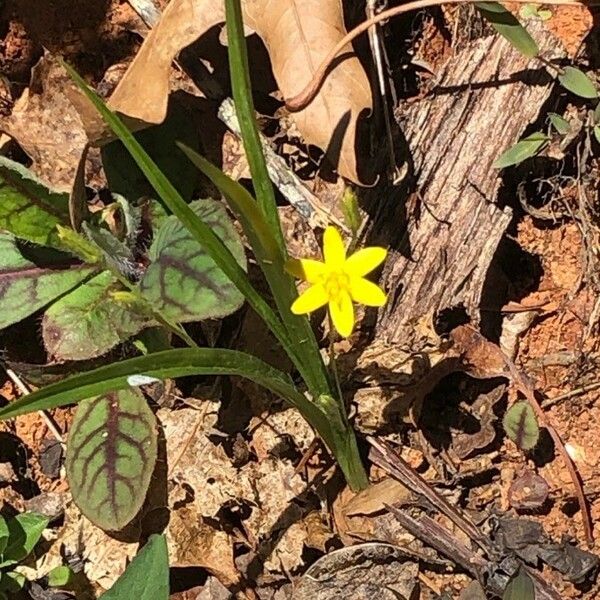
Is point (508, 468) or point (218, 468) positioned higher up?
point (218, 468)

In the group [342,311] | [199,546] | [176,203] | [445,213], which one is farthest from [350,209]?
[199,546]

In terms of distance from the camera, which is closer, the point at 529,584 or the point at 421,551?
the point at 529,584

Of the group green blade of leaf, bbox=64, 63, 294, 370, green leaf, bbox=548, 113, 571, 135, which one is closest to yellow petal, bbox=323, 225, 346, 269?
green blade of leaf, bbox=64, 63, 294, 370

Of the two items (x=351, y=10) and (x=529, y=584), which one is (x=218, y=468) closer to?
(x=529, y=584)

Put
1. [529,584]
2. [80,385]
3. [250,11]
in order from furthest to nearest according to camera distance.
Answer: [250,11]
[529,584]
[80,385]

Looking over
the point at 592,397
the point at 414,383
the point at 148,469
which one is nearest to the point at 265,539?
the point at 148,469

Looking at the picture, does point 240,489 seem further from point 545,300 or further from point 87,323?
point 545,300
